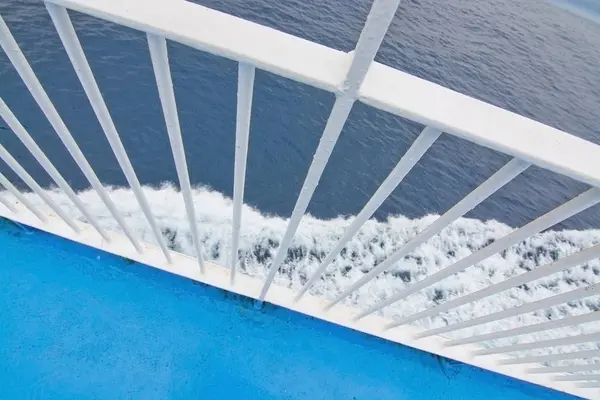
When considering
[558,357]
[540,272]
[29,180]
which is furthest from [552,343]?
[29,180]

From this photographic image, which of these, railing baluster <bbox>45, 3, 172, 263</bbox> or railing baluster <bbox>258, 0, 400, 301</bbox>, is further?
railing baluster <bbox>45, 3, 172, 263</bbox>

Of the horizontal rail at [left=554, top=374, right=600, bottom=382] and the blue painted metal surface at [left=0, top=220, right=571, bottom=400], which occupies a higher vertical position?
the horizontal rail at [left=554, top=374, right=600, bottom=382]

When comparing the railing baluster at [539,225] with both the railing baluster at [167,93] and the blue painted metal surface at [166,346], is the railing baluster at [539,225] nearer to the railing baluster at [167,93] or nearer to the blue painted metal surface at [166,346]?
the railing baluster at [167,93]

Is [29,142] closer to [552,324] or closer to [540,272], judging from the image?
[540,272]

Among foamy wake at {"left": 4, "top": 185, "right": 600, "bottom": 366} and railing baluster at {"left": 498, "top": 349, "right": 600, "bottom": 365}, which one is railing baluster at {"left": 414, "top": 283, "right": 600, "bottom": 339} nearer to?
railing baluster at {"left": 498, "top": 349, "right": 600, "bottom": 365}

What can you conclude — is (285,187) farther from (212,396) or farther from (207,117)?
(212,396)

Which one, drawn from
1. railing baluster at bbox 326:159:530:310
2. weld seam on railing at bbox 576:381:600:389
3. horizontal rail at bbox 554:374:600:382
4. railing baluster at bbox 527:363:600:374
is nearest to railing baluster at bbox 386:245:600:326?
railing baluster at bbox 326:159:530:310

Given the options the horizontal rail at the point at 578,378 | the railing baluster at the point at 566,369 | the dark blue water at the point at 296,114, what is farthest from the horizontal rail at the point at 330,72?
the dark blue water at the point at 296,114
